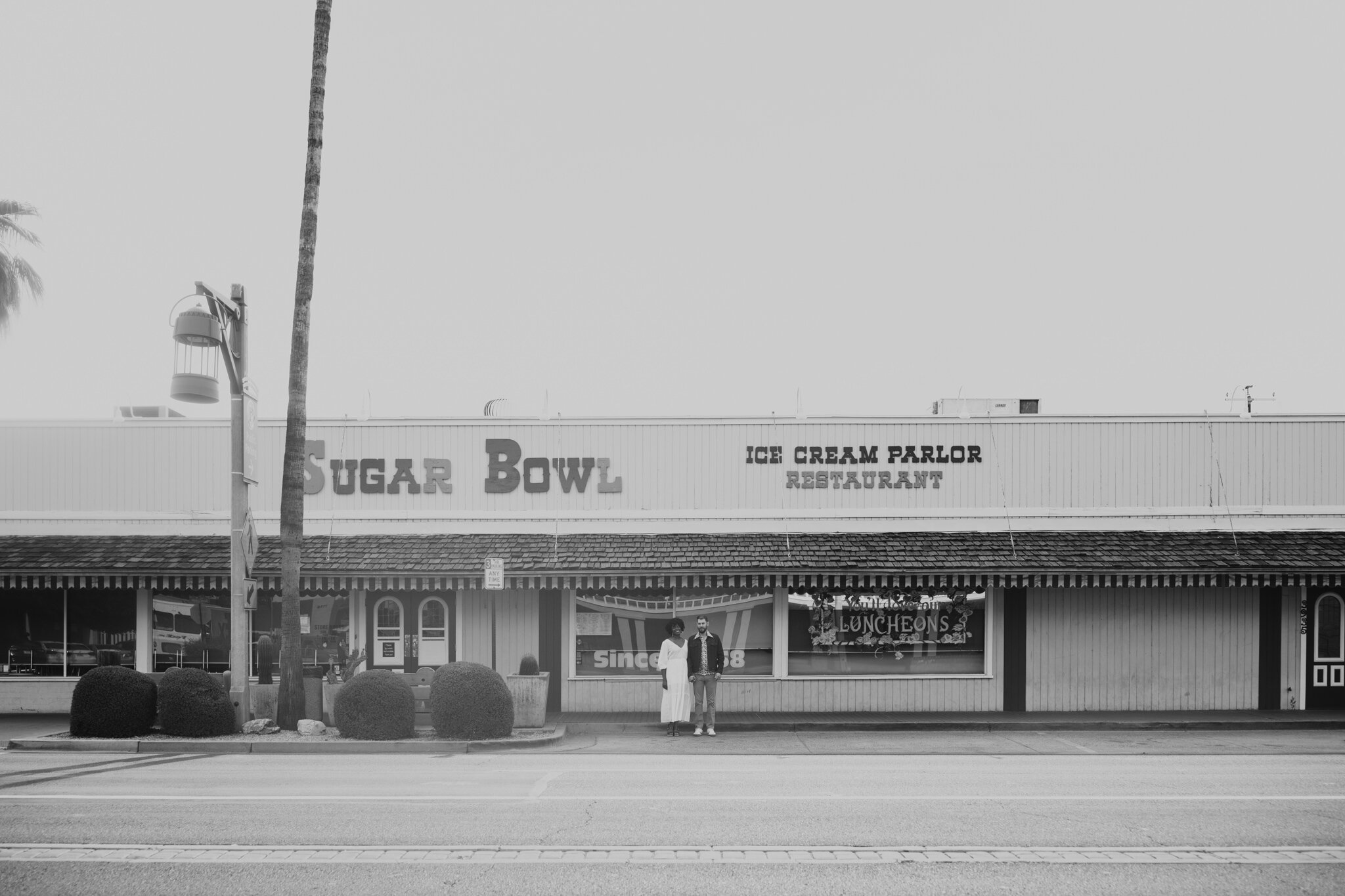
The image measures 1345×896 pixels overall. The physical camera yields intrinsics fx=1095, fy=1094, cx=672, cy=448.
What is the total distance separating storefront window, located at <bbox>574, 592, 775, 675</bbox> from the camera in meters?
18.7

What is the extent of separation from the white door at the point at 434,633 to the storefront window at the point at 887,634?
19.5 ft

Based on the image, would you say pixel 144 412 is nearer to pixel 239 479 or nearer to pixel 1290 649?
pixel 239 479

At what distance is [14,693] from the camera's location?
1877cm

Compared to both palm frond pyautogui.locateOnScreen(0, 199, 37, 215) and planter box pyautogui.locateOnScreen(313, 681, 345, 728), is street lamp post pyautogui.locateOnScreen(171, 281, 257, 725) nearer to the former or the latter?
planter box pyautogui.locateOnScreen(313, 681, 345, 728)

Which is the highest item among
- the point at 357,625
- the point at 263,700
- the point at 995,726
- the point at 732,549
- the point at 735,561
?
the point at 732,549

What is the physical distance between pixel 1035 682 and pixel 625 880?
522 inches

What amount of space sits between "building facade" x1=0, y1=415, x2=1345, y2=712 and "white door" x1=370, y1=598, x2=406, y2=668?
5cm

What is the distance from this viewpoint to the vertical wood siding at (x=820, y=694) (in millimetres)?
18359

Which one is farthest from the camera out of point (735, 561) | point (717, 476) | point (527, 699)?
point (717, 476)

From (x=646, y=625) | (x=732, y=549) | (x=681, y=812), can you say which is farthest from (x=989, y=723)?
(x=681, y=812)

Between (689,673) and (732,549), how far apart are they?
2.55m

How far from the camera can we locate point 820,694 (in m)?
18.4

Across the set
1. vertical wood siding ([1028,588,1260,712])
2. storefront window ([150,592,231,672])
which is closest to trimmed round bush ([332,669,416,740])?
storefront window ([150,592,231,672])

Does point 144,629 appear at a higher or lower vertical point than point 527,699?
higher
